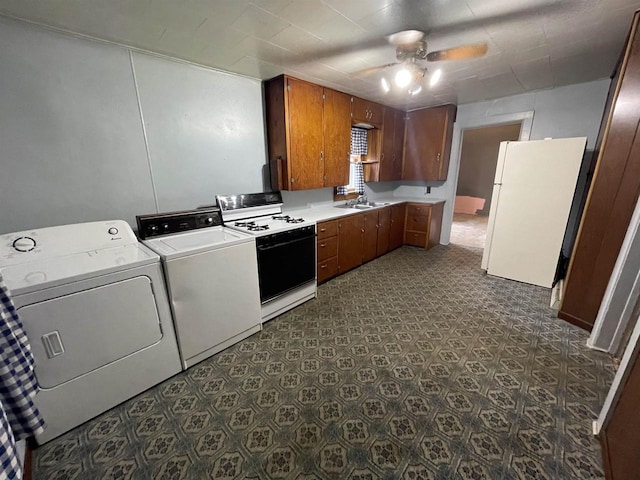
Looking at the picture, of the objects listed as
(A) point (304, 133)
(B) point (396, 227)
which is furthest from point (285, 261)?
(B) point (396, 227)

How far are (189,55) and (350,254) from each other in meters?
2.79

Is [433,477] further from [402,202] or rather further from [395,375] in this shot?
[402,202]

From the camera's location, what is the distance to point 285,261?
2600 mm

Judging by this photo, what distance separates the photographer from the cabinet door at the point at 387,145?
4270 mm

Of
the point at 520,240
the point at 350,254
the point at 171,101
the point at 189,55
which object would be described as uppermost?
the point at 189,55

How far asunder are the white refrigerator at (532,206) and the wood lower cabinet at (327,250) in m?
2.10

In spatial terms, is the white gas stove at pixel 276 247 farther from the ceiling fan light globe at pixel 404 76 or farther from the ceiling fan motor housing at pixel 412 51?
the ceiling fan motor housing at pixel 412 51

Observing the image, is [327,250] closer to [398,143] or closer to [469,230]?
[398,143]

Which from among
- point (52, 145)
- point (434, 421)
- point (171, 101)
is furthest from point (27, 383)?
point (171, 101)

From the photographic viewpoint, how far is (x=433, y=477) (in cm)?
126

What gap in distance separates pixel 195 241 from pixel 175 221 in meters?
0.35

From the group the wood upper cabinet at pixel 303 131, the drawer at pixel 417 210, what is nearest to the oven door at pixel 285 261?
the wood upper cabinet at pixel 303 131

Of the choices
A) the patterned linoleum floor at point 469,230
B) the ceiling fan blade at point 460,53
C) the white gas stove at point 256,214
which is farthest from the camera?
the patterned linoleum floor at point 469,230

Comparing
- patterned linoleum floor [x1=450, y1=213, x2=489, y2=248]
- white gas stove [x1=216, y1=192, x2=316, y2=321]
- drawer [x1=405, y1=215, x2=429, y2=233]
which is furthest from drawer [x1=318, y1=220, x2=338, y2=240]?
patterned linoleum floor [x1=450, y1=213, x2=489, y2=248]
